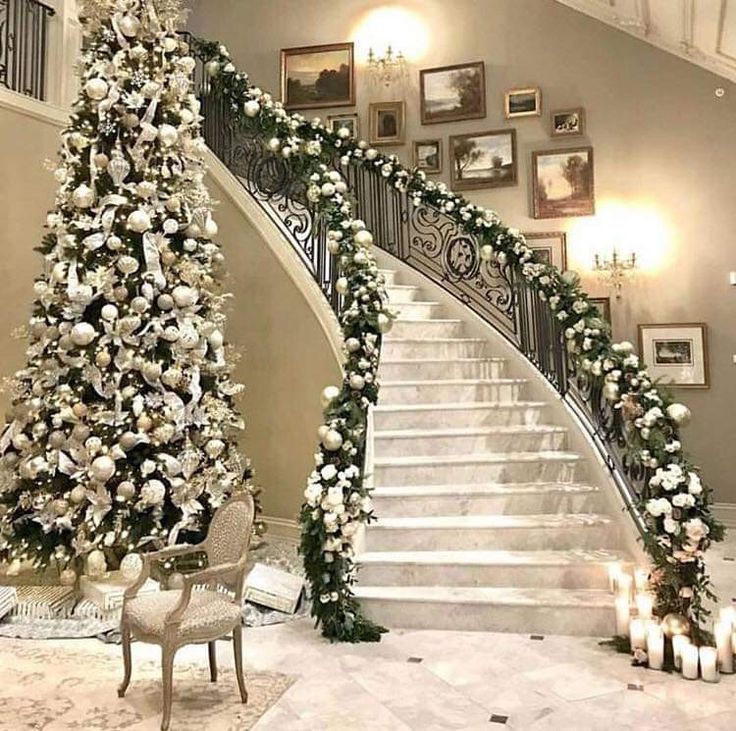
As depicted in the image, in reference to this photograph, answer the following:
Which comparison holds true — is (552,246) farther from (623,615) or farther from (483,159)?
(623,615)

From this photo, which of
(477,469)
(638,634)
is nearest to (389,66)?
(477,469)

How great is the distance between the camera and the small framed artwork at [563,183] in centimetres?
775

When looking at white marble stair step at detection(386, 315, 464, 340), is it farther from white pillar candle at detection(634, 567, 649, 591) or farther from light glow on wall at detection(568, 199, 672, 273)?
white pillar candle at detection(634, 567, 649, 591)

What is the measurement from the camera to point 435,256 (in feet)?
26.5

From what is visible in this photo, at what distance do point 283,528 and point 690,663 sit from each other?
151 inches

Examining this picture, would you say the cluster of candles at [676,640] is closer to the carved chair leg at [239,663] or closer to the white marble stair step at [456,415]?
the white marble stair step at [456,415]

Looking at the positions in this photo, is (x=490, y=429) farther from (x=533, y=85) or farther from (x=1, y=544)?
(x=533, y=85)

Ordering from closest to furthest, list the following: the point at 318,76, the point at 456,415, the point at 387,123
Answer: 1. the point at 456,415
2. the point at 387,123
3. the point at 318,76

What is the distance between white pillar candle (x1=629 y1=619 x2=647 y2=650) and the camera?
12.6 ft

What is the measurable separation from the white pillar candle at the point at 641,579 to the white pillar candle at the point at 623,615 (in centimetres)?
13

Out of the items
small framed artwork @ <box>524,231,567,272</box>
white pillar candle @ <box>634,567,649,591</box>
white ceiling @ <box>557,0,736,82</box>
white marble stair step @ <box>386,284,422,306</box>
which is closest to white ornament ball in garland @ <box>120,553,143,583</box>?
white pillar candle @ <box>634,567,649,591</box>

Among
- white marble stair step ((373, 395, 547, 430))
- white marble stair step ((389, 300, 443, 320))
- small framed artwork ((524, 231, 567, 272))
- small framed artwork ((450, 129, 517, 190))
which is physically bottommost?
white marble stair step ((373, 395, 547, 430))

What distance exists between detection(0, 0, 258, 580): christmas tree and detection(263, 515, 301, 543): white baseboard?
5.11 ft

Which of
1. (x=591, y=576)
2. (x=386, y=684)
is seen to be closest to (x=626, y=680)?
(x=591, y=576)
